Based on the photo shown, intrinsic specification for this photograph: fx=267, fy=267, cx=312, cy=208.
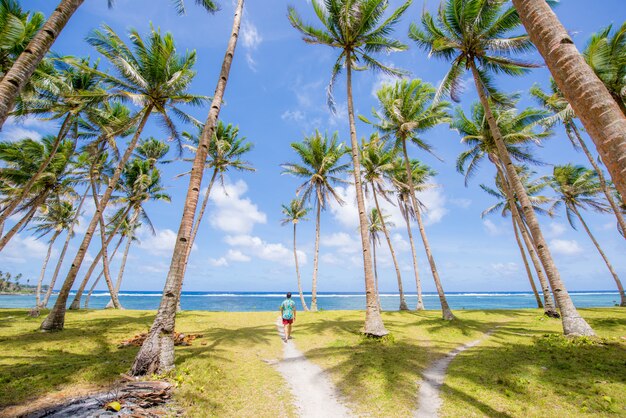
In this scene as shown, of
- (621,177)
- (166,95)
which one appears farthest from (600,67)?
(166,95)

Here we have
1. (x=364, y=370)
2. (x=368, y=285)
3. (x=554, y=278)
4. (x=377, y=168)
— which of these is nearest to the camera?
(x=364, y=370)

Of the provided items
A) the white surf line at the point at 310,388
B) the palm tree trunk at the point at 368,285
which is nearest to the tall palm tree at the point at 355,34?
the palm tree trunk at the point at 368,285

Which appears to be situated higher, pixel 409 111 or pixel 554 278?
pixel 409 111

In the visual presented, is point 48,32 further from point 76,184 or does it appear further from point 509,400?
point 76,184

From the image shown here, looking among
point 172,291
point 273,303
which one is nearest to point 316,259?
point 172,291

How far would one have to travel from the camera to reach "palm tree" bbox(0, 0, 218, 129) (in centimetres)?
458

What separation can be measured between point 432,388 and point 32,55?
1058 centimetres

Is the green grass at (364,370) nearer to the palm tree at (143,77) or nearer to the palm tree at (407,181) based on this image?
the palm tree at (143,77)

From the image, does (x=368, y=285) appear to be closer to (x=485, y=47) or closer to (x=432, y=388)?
(x=432, y=388)

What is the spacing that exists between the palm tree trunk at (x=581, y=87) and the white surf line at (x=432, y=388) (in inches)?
Answer: 182

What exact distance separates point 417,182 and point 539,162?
9221 millimetres

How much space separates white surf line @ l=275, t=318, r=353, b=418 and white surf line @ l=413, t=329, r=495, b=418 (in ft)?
4.62

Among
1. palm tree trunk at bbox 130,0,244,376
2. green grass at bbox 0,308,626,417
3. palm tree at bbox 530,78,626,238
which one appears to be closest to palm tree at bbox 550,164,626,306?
palm tree at bbox 530,78,626,238

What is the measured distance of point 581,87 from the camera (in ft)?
9.82
